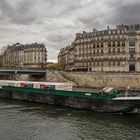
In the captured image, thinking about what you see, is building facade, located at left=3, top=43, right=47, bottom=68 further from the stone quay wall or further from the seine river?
the seine river

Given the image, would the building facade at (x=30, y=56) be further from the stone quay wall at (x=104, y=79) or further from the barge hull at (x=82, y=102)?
the barge hull at (x=82, y=102)

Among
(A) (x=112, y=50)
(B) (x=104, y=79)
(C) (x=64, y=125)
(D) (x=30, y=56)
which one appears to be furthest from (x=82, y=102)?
(D) (x=30, y=56)

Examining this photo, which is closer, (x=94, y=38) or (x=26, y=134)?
(x=26, y=134)

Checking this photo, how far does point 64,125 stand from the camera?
3644 centimetres

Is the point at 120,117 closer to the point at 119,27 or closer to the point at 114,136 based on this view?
the point at 114,136

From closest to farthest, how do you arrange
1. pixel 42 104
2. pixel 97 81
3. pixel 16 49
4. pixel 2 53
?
pixel 42 104, pixel 97 81, pixel 16 49, pixel 2 53

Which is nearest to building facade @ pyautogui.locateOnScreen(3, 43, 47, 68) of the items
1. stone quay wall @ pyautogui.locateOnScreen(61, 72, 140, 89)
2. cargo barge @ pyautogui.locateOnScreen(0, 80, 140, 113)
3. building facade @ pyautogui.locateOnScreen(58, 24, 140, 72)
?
building facade @ pyautogui.locateOnScreen(58, 24, 140, 72)

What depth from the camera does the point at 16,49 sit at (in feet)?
514

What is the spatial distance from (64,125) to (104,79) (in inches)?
1803

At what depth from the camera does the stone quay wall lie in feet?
250

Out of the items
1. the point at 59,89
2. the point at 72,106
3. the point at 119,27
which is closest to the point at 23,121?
the point at 72,106

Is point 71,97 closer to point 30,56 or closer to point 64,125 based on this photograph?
point 64,125

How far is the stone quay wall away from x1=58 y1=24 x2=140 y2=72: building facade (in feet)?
39.5

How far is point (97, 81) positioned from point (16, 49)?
87.3 m
